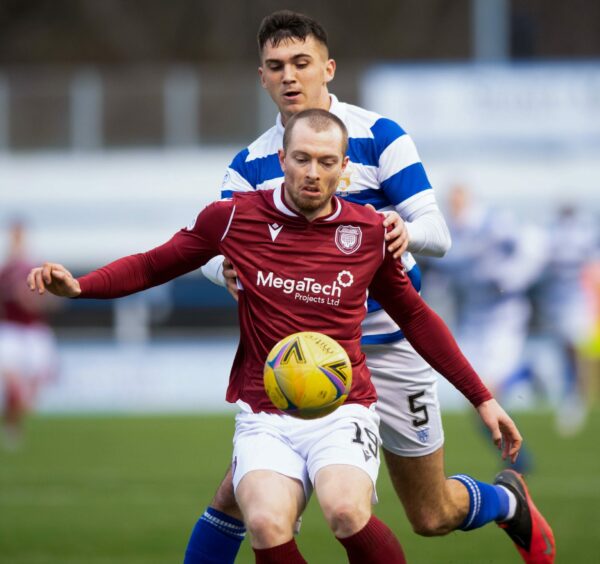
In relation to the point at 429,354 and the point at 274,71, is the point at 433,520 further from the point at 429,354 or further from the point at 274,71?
the point at 274,71

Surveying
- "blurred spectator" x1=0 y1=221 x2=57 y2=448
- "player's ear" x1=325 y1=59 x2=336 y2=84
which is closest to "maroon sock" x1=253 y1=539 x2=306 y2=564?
"player's ear" x1=325 y1=59 x2=336 y2=84

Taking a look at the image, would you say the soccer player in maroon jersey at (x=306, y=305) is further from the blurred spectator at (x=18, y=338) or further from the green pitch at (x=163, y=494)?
the blurred spectator at (x=18, y=338)

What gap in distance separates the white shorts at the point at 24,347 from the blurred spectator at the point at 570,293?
6.22 m

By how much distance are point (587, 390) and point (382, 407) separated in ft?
49.1

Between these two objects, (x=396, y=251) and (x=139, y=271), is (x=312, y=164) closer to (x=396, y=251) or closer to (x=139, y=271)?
(x=396, y=251)

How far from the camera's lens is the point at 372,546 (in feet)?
17.2

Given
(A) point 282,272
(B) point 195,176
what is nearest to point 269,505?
(A) point 282,272

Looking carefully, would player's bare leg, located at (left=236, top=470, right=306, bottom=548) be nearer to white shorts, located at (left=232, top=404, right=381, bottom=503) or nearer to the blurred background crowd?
white shorts, located at (left=232, top=404, right=381, bottom=503)

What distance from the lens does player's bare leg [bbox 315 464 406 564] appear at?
515 cm

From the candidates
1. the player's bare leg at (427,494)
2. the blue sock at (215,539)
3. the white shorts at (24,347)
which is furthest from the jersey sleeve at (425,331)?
the white shorts at (24,347)

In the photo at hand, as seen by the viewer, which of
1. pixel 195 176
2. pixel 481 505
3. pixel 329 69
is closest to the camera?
pixel 329 69

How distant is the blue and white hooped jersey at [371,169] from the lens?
6027mm

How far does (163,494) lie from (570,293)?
918 cm

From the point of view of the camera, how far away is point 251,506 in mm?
5180
